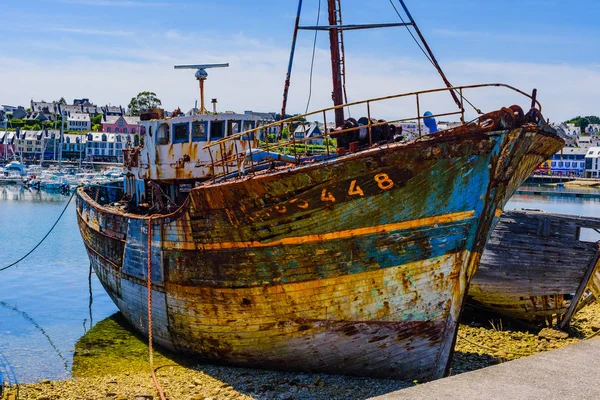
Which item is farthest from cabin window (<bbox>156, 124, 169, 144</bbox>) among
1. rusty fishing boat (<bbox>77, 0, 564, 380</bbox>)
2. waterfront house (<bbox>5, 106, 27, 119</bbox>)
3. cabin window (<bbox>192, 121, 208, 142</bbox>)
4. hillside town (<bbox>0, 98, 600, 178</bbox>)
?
waterfront house (<bbox>5, 106, 27, 119</bbox>)

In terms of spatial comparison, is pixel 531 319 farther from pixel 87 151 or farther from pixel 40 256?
pixel 87 151

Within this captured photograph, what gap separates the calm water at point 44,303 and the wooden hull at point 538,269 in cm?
928

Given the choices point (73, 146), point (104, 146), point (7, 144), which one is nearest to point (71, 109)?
point (7, 144)

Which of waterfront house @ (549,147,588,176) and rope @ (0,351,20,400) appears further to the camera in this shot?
waterfront house @ (549,147,588,176)

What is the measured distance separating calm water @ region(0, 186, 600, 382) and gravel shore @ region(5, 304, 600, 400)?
79cm

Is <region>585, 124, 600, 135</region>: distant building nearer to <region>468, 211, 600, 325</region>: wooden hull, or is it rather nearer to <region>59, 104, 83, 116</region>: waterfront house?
<region>59, 104, 83, 116</region>: waterfront house

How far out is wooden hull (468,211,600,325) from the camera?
12.8 m

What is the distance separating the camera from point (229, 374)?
10.9 meters

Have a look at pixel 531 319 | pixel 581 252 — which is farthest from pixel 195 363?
pixel 581 252

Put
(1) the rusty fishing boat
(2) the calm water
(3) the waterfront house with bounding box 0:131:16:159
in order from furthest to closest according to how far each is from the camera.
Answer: (3) the waterfront house with bounding box 0:131:16:159, (2) the calm water, (1) the rusty fishing boat

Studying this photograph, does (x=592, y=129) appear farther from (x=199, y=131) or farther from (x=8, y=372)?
(x=8, y=372)

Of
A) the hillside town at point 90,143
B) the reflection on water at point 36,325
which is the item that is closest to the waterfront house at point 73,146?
the hillside town at point 90,143

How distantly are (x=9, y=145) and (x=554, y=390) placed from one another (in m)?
128

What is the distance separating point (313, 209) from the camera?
9.40 meters
